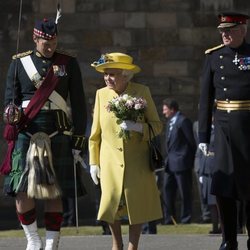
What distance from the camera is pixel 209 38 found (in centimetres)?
2081

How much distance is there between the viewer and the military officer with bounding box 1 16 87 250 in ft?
34.7

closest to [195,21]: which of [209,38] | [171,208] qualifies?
[209,38]

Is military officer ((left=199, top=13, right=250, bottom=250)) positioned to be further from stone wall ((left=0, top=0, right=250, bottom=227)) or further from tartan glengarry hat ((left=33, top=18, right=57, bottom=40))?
stone wall ((left=0, top=0, right=250, bottom=227))

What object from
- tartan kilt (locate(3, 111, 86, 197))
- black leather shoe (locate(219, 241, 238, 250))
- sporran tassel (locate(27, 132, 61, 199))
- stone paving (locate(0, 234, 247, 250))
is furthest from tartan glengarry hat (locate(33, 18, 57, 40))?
stone paving (locate(0, 234, 247, 250))

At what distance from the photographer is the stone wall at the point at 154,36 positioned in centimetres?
2052

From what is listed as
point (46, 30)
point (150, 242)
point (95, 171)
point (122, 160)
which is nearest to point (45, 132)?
point (95, 171)

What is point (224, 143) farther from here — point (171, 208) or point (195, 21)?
point (195, 21)

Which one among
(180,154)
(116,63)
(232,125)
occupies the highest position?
(116,63)

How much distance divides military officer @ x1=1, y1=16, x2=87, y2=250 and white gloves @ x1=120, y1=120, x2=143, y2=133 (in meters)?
0.58

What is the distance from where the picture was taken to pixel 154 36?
67.9ft

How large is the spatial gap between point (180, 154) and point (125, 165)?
26.5ft

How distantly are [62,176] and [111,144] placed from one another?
2.00ft

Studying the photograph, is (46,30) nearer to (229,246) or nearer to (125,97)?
(125,97)

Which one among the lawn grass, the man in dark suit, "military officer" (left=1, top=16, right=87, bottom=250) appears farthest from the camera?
the man in dark suit
